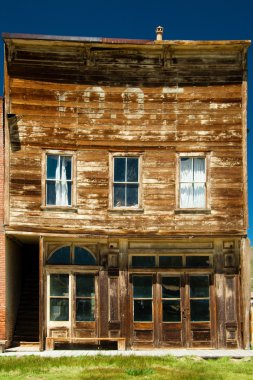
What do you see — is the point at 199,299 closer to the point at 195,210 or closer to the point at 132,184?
the point at 195,210

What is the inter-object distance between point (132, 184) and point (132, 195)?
1.17 ft

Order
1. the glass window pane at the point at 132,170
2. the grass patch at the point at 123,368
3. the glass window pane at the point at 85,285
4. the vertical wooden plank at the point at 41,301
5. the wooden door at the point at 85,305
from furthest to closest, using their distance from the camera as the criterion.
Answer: the glass window pane at the point at 132,170 < the glass window pane at the point at 85,285 < the wooden door at the point at 85,305 < the vertical wooden plank at the point at 41,301 < the grass patch at the point at 123,368

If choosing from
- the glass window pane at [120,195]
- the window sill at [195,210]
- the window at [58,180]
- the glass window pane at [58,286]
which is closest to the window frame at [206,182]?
the window sill at [195,210]

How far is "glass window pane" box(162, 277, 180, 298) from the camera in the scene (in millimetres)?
22000

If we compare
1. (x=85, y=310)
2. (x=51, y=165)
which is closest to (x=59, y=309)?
(x=85, y=310)

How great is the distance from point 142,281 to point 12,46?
865 cm

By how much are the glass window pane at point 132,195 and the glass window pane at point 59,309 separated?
3747mm

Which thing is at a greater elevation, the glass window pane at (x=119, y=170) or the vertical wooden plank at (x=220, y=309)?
the glass window pane at (x=119, y=170)

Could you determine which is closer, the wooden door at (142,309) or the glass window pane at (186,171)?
the wooden door at (142,309)

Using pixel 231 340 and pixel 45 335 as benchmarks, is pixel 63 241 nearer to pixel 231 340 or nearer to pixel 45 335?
pixel 45 335

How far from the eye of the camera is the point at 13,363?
57.5ft

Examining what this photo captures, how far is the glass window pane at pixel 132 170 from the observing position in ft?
72.3

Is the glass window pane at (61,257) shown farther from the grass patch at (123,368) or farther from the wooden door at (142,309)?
the grass patch at (123,368)

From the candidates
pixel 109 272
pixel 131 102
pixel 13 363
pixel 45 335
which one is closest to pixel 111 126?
pixel 131 102
